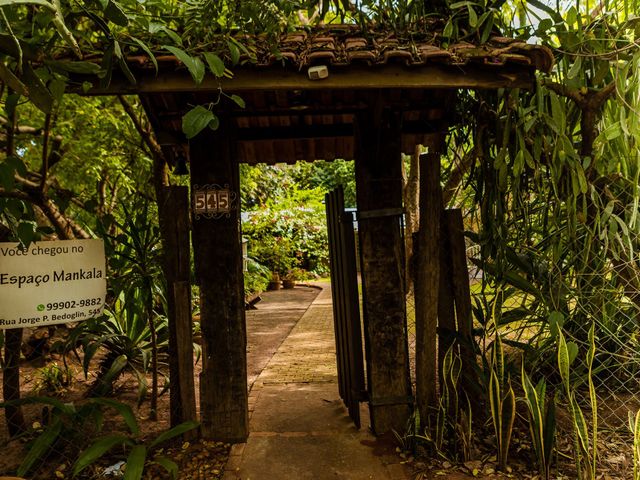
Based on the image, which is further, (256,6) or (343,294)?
(343,294)

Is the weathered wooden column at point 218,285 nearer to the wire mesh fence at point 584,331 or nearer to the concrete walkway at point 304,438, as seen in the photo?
the concrete walkway at point 304,438

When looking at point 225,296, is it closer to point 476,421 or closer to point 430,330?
point 430,330

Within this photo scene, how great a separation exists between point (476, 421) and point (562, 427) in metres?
0.54

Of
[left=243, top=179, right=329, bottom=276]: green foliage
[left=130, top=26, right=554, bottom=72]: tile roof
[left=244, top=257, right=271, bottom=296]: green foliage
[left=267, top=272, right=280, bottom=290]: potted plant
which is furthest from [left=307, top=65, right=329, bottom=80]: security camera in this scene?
[left=267, top=272, right=280, bottom=290]: potted plant

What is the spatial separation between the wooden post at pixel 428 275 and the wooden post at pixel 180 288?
1556mm

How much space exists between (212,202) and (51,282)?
1059mm

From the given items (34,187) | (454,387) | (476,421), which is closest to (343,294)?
(454,387)

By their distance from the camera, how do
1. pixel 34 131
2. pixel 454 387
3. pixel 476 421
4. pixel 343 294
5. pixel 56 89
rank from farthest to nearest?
pixel 34 131 → pixel 343 294 → pixel 476 421 → pixel 454 387 → pixel 56 89

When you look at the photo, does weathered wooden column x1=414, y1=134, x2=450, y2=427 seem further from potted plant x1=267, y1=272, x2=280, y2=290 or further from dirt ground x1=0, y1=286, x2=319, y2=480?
potted plant x1=267, y1=272, x2=280, y2=290

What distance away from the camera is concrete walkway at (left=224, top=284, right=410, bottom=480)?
2.69 metres

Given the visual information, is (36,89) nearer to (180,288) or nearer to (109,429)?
(180,288)

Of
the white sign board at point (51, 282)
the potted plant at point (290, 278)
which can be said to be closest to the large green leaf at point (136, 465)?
the white sign board at point (51, 282)

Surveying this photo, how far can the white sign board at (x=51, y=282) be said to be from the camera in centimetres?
246

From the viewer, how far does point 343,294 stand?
347 centimetres
